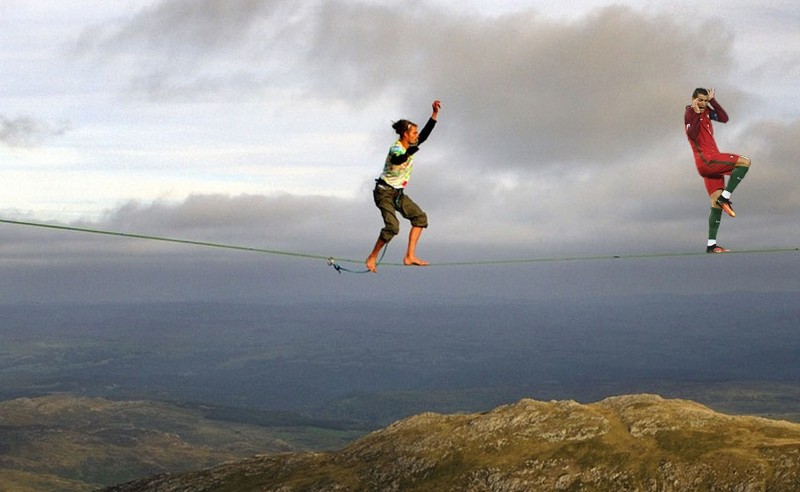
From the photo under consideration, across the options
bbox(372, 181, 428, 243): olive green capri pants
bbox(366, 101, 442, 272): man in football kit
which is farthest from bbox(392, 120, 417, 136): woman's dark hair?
bbox(372, 181, 428, 243): olive green capri pants

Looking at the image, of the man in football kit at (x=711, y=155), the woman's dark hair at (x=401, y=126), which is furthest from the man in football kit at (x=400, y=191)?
the man in football kit at (x=711, y=155)

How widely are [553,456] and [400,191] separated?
108618 millimetres

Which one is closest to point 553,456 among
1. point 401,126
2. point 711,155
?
point 711,155

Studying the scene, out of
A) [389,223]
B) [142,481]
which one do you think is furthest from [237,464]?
[389,223]

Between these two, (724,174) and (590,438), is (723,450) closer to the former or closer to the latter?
(590,438)

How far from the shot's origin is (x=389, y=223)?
1115 inches

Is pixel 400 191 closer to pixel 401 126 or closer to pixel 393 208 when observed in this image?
pixel 393 208

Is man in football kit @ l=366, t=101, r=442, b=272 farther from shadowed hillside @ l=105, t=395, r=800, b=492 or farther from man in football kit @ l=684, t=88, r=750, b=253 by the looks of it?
shadowed hillside @ l=105, t=395, r=800, b=492

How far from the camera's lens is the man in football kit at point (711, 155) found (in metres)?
26.3

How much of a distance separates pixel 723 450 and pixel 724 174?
92948 mm

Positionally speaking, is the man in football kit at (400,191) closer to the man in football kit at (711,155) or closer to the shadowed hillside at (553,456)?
the man in football kit at (711,155)

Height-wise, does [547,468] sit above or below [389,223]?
below

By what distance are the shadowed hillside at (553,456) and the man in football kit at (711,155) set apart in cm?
7804

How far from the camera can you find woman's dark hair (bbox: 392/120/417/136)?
2553 centimetres
